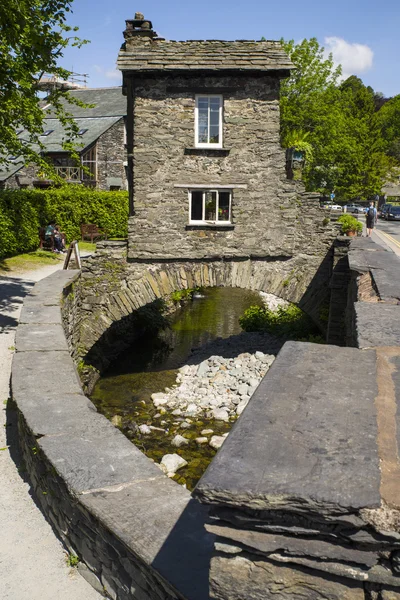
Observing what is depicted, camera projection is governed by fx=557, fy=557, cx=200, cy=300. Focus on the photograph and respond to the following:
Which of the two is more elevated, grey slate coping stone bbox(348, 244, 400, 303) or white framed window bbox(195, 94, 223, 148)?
white framed window bbox(195, 94, 223, 148)

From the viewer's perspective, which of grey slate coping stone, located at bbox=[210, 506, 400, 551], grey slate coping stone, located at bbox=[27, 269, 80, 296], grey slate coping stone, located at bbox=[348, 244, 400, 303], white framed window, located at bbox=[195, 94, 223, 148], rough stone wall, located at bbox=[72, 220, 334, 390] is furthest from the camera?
rough stone wall, located at bbox=[72, 220, 334, 390]

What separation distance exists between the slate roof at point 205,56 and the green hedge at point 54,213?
8643 mm

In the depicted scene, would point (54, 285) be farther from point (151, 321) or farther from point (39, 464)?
point (151, 321)

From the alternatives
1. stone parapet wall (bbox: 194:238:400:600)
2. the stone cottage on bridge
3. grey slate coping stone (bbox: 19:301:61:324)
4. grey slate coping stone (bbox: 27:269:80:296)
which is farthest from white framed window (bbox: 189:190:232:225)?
stone parapet wall (bbox: 194:238:400:600)

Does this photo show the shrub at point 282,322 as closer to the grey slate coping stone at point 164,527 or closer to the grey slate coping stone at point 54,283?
the grey slate coping stone at point 54,283

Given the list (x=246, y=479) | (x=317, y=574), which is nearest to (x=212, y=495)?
(x=246, y=479)

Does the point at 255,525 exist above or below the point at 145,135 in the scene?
below

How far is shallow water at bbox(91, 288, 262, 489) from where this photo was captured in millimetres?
11508

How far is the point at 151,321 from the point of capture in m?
20.7

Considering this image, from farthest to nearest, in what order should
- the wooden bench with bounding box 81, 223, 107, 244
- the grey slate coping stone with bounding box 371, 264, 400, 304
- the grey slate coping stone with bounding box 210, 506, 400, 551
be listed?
the wooden bench with bounding box 81, 223, 107, 244
the grey slate coping stone with bounding box 371, 264, 400, 304
the grey slate coping stone with bounding box 210, 506, 400, 551

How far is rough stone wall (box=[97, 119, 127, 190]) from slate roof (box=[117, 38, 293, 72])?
882 inches

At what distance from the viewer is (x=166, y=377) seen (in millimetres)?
16312

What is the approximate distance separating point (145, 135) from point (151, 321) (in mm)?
7952

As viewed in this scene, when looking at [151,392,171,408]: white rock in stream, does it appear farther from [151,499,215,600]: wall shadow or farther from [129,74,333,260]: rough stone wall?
[151,499,215,600]: wall shadow
